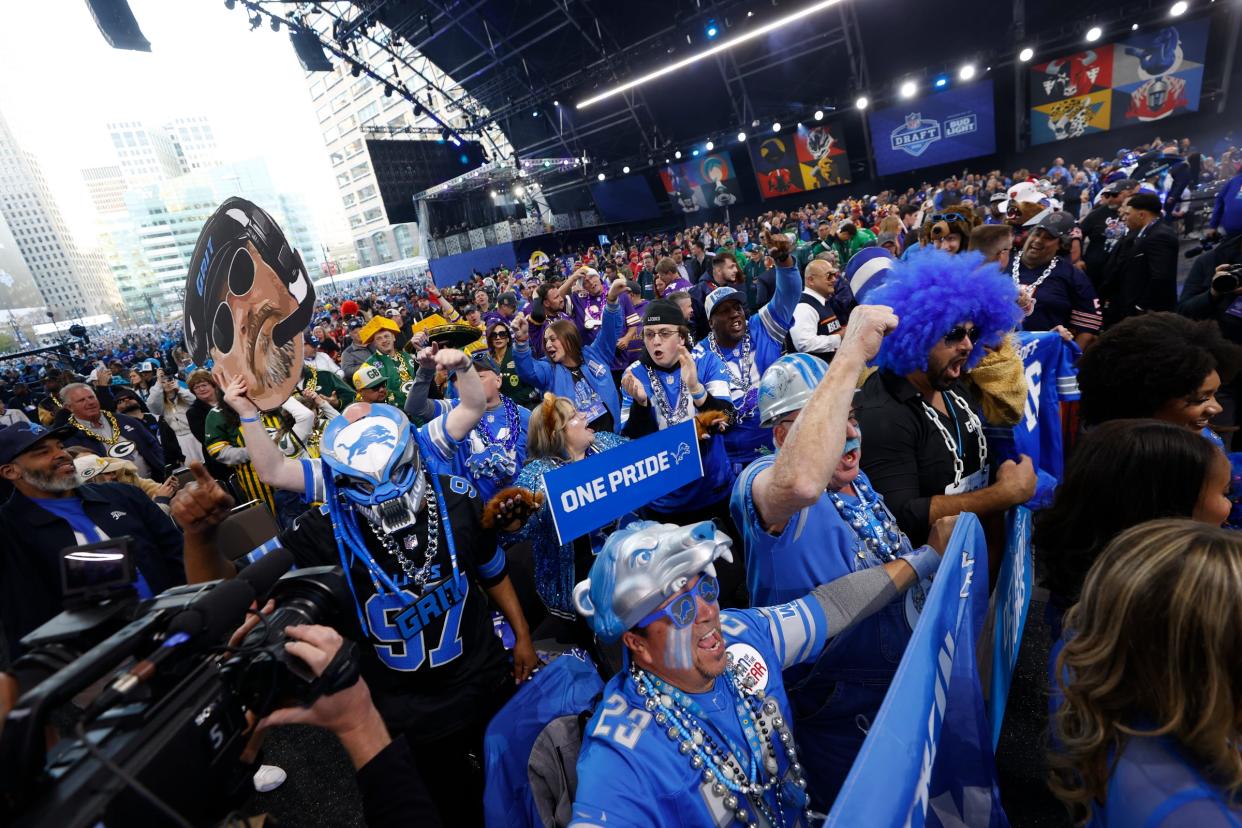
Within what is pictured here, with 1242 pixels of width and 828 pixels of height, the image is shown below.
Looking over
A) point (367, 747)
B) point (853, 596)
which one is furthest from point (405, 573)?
point (853, 596)

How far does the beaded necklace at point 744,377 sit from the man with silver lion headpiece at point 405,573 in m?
2.29

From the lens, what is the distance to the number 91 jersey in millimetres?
2043

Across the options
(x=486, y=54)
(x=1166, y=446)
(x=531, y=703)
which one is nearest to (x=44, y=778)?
(x=531, y=703)

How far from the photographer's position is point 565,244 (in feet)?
95.7

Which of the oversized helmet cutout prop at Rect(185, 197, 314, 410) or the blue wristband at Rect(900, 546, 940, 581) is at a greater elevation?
the oversized helmet cutout prop at Rect(185, 197, 314, 410)

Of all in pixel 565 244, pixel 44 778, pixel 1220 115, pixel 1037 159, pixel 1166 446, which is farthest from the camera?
pixel 565 244

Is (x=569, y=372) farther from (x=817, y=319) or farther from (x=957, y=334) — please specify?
(x=957, y=334)

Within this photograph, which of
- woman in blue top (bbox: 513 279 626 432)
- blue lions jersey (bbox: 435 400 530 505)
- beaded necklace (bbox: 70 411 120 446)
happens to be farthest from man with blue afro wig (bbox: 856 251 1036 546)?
beaded necklace (bbox: 70 411 120 446)

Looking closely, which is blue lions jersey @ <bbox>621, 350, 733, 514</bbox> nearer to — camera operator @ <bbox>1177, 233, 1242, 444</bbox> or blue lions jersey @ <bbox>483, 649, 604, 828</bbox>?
blue lions jersey @ <bbox>483, 649, 604, 828</bbox>

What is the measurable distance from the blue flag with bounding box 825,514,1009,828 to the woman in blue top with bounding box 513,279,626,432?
3240mm

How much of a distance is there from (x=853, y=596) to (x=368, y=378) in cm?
501

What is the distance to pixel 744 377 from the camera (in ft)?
14.5

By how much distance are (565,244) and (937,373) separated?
28627 millimetres

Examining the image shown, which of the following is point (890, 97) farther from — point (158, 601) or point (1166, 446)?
point (158, 601)
